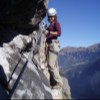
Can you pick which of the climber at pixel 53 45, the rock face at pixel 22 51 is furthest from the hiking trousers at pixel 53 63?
the rock face at pixel 22 51

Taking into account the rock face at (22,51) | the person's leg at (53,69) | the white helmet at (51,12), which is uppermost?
the white helmet at (51,12)

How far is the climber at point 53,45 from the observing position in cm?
1342

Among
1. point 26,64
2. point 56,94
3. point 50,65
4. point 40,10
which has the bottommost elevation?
point 56,94

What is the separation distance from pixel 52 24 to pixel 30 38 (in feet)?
4.07

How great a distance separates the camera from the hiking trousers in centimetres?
1343

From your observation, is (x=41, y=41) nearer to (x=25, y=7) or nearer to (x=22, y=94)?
(x=25, y=7)

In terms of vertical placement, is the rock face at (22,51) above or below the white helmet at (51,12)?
below

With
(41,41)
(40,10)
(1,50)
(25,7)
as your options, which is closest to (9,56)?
(1,50)

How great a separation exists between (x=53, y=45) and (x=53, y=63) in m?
0.86

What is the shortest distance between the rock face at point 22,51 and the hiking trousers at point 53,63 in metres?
0.34

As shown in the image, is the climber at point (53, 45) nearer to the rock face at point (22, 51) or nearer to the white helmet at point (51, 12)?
the white helmet at point (51, 12)

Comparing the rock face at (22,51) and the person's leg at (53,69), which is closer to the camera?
the rock face at (22,51)

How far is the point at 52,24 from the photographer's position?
13664 mm

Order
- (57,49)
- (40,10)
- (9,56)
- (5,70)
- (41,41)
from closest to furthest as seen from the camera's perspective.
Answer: (5,70) < (9,56) < (40,10) < (57,49) < (41,41)
